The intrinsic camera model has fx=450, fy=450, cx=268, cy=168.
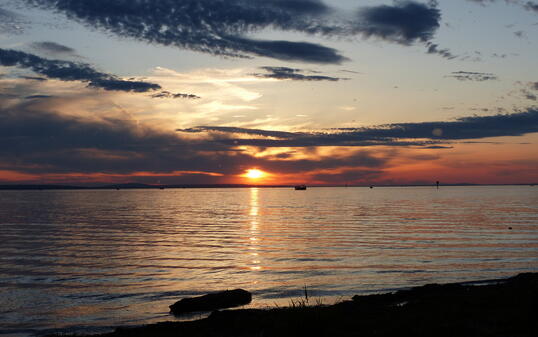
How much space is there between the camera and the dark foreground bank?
1541 cm

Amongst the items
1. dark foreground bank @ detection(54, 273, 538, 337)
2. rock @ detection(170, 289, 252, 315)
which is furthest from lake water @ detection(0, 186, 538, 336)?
dark foreground bank @ detection(54, 273, 538, 337)

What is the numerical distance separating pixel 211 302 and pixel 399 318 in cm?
1080

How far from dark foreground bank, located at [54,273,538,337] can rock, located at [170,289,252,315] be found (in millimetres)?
2869

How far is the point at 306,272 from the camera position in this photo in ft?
115

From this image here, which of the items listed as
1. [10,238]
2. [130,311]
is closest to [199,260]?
[130,311]

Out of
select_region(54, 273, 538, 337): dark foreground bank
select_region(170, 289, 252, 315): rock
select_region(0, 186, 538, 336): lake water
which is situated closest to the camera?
select_region(54, 273, 538, 337): dark foreground bank

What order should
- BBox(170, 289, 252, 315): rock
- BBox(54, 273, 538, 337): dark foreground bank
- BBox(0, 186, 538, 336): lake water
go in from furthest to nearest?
BBox(0, 186, 538, 336): lake water → BBox(170, 289, 252, 315): rock → BBox(54, 273, 538, 337): dark foreground bank

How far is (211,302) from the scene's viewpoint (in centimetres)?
2538

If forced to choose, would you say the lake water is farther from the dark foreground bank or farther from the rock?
the dark foreground bank

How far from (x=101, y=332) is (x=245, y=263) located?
63.4 feet

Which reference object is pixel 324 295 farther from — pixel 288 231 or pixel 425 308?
pixel 288 231

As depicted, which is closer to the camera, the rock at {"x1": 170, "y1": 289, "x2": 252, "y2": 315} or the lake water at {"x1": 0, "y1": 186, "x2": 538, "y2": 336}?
the rock at {"x1": 170, "y1": 289, "x2": 252, "y2": 315}

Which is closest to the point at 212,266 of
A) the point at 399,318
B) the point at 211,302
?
the point at 211,302

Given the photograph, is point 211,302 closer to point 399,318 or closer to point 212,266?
point 399,318
